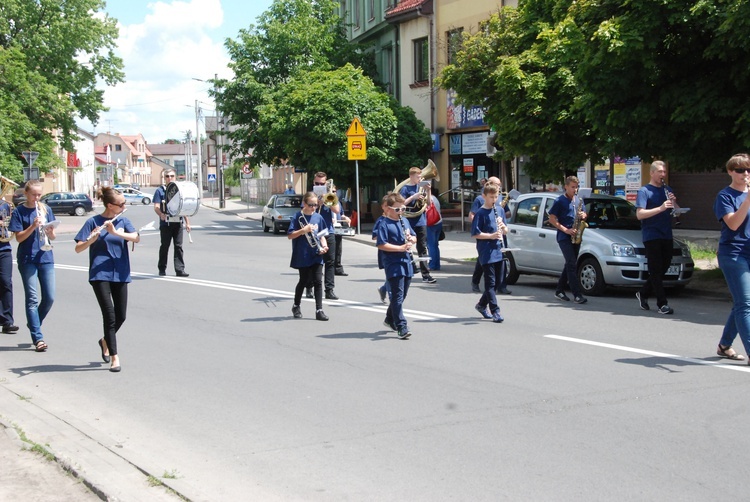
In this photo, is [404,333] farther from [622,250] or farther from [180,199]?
[180,199]

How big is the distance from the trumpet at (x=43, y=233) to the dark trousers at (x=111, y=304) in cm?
120

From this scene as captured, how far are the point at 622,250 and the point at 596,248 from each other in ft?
1.30

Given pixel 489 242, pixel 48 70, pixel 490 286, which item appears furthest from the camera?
pixel 48 70

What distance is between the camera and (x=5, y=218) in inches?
374

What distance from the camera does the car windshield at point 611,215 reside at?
13812 millimetres

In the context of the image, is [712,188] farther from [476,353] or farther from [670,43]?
[476,353]

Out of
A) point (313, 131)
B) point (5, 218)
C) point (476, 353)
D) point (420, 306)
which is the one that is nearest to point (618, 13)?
point (420, 306)

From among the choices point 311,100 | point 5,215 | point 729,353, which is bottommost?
point 729,353

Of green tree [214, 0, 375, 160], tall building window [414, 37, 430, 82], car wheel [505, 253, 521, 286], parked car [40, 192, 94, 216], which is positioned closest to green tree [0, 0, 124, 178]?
parked car [40, 192, 94, 216]

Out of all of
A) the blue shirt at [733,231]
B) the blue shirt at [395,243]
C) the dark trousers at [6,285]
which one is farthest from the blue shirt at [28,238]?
the blue shirt at [733,231]

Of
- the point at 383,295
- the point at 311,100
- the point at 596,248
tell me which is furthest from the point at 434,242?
the point at 311,100

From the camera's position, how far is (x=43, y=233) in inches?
355

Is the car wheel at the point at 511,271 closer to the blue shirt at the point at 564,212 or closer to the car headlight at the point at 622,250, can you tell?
the car headlight at the point at 622,250

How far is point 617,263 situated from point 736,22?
3823 millimetres
